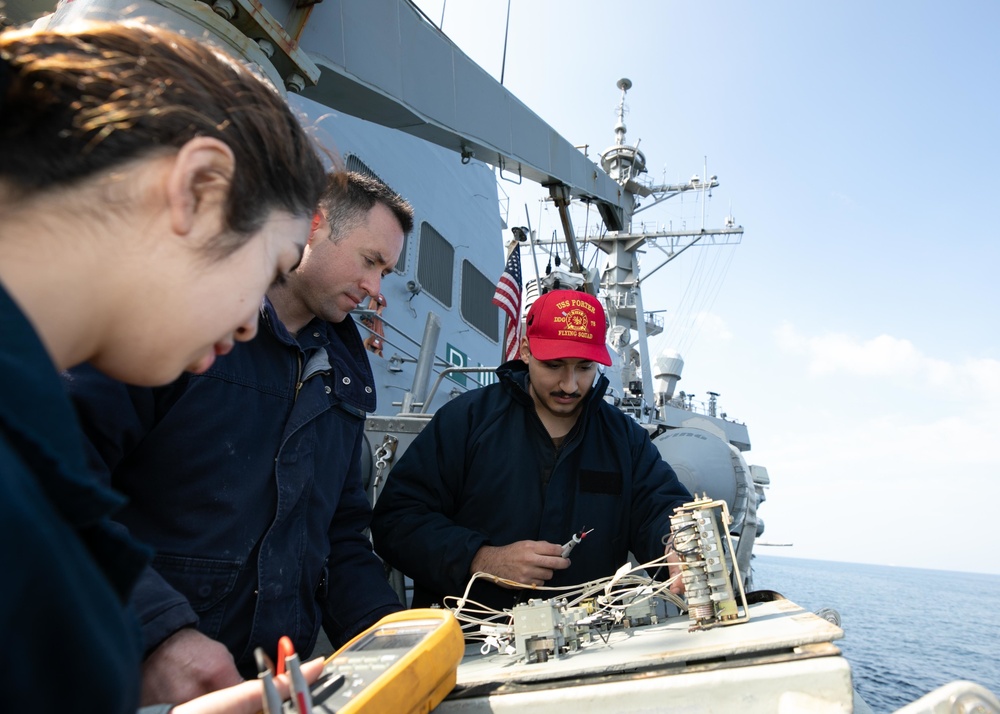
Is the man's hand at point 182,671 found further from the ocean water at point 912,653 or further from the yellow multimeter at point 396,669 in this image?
the ocean water at point 912,653

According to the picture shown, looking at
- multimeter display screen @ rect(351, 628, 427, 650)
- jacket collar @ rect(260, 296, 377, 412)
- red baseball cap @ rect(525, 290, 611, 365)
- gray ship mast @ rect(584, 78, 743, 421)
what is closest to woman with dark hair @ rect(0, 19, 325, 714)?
multimeter display screen @ rect(351, 628, 427, 650)

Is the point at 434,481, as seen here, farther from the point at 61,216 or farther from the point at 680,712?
the point at 61,216

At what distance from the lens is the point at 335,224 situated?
201 cm

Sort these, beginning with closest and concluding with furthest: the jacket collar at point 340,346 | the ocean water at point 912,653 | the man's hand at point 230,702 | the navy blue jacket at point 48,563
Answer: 1. the navy blue jacket at point 48,563
2. the man's hand at point 230,702
3. the jacket collar at point 340,346
4. the ocean water at point 912,653

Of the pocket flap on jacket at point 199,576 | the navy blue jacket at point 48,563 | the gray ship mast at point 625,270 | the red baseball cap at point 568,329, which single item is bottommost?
the pocket flap on jacket at point 199,576

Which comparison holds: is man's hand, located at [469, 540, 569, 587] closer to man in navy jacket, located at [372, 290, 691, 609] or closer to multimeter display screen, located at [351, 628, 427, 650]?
man in navy jacket, located at [372, 290, 691, 609]

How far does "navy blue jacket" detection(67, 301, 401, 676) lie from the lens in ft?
4.45

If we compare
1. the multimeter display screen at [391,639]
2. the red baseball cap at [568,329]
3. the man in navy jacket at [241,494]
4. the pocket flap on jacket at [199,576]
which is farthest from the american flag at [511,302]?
the multimeter display screen at [391,639]

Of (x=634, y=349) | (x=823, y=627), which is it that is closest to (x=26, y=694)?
(x=823, y=627)

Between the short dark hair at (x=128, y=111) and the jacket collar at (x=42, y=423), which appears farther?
the short dark hair at (x=128, y=111)

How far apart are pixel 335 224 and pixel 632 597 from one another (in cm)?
138

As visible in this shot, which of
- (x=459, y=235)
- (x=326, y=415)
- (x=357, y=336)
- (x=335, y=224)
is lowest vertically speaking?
(x=326, y=415)

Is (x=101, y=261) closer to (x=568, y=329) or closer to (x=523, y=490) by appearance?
(x=523, y=490)

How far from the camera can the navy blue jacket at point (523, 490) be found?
7.47 ft
